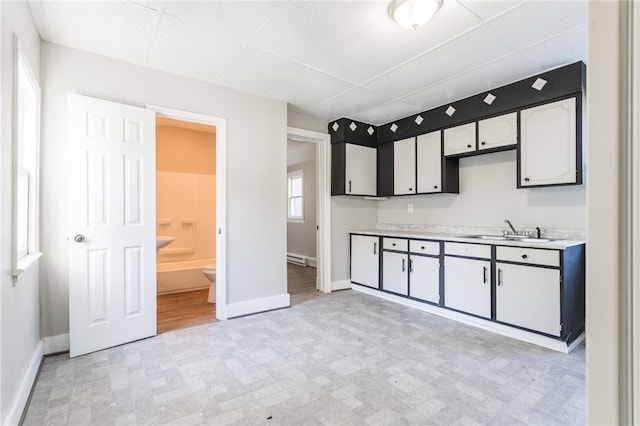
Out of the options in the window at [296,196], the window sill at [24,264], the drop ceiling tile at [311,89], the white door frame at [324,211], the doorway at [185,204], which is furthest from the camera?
the window at [296,196]

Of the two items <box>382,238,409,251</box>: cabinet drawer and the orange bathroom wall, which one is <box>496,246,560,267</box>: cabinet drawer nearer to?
<box>382,238,409,251</box>: cabinet drawer

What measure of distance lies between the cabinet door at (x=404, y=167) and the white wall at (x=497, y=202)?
28 centimetres

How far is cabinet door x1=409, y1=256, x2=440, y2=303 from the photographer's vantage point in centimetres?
341

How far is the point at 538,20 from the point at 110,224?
140 inches

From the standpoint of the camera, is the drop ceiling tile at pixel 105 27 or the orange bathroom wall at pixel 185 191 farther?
the orange bathroom wall at pixel 185 191

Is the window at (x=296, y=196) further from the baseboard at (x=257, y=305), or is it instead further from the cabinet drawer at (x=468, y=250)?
the cabinet drawer at (x=468, y=250)

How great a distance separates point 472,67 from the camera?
9.09ft

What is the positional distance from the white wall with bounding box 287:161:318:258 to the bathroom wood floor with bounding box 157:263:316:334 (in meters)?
1.68

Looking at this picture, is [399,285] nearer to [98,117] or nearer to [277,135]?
[277,135]

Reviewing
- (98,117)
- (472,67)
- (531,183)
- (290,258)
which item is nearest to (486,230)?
(531,183)

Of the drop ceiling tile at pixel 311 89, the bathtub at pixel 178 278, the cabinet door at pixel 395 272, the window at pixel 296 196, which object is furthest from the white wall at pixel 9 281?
the window at pixel 296 196

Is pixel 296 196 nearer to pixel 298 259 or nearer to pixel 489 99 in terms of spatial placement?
pixel 298 259

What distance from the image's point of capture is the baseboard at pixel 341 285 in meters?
4.42

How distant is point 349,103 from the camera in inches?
146
